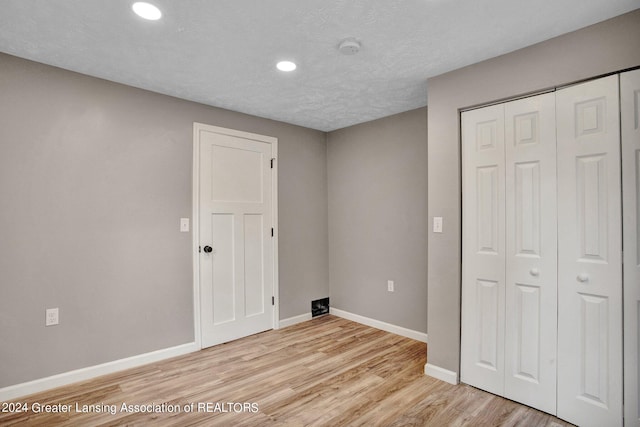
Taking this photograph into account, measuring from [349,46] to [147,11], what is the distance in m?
1.17

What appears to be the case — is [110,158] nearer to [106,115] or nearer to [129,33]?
[106,115]

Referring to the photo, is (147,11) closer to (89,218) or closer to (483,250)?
(89,218)

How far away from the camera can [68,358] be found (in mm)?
2473

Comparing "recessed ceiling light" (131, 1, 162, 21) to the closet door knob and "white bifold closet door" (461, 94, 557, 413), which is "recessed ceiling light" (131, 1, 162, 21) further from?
the closet door knob

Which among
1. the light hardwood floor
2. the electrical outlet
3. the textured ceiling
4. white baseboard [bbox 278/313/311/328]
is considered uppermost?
the textured ceiling

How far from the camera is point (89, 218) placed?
102 inches

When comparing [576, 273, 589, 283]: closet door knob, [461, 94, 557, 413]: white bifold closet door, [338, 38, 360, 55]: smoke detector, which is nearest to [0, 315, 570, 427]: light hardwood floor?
[461, 94, 557, 413]: white bifold closet door

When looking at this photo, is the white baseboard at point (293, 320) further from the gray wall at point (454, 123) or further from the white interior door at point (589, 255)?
the white interior door at point (589, 255)

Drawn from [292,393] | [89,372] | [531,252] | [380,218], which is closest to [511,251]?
[531,252]

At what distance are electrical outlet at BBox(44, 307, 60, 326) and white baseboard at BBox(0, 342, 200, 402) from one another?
391mm

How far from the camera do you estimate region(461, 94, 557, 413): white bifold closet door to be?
83.2 inches

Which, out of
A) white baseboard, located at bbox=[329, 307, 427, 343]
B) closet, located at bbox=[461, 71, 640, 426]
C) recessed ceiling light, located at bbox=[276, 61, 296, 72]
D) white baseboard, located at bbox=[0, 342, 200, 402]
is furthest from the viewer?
white baseboard, located at bbox=[329, 307, 427, 343]

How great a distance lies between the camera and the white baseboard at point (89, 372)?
2275mm

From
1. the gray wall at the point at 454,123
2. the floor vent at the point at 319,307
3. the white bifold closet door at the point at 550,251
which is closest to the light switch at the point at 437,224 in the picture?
the gray wall at the point at 454,123
